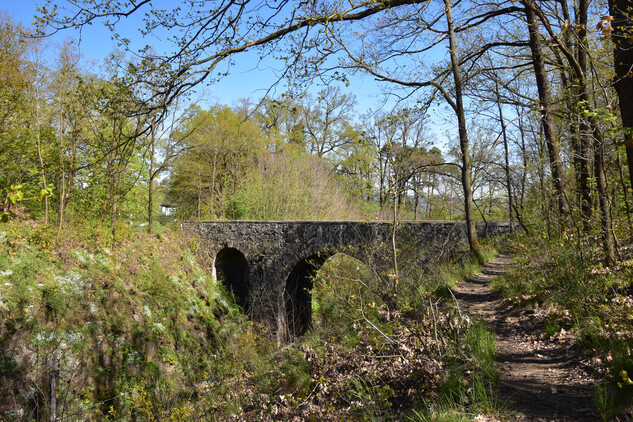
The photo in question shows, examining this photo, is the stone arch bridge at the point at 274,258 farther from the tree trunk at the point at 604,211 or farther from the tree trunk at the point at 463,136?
the tree trunk at the point at 604,211

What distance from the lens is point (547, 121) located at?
6168 mm

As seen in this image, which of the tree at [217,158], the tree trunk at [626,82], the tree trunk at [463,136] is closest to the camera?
the tree trunk at [626,82]

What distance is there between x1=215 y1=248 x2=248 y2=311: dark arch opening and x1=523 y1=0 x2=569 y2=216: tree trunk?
11497 mm

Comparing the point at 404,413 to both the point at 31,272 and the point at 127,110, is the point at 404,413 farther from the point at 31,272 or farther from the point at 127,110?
the point at 31,272

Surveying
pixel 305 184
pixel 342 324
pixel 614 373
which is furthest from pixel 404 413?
pixel 305 184

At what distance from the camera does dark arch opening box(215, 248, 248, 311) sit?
1566 cm

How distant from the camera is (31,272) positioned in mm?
8672

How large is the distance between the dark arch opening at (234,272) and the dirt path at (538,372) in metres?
11.7

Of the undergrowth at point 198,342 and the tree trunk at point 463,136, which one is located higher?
the tree trunk at point 463,136

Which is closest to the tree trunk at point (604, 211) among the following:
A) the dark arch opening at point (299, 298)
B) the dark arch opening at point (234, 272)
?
the dark arch opening at point (299, 298)

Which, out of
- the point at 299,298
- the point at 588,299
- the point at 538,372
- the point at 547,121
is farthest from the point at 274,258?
the point at 538,372

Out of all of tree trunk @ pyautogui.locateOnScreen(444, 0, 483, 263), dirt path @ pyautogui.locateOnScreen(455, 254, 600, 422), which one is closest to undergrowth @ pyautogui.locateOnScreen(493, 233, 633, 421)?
dirt path @ pyautogui.locateOnScreen(455, 254, 600, 422)

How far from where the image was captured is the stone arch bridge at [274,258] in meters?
12.8

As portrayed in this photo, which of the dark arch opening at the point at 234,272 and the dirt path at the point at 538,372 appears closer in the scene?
the dirt path at the point at 538,372
